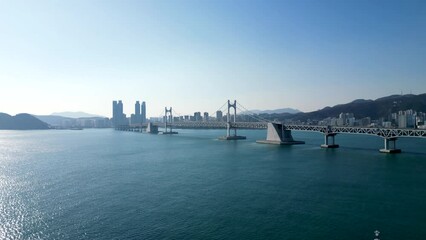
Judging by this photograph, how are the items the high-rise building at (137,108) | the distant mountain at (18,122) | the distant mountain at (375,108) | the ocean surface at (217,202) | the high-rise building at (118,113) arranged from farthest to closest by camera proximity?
the high-rise building at (137,108)
the high-rise building at (118,113)
the distant mountain at (18,122)
the distant mountain at (375,108)
the ocean surface at (217,202)

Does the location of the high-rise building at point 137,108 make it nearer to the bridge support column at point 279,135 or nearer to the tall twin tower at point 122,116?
the tall twin tower at point 122,116

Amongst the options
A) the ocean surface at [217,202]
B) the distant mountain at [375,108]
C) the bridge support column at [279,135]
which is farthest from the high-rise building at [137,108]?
the ocean surface at [217,202]

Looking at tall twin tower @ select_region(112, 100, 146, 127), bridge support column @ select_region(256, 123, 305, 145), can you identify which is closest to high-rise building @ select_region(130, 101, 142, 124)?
tall twin tower @ select_region(112, 100, 146, 127)

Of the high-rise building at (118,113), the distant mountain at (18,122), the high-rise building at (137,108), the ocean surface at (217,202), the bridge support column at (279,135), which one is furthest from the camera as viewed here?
the high-rise building at (137,108)

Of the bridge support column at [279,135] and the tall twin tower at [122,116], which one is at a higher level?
the tall twin tower at [122,116]

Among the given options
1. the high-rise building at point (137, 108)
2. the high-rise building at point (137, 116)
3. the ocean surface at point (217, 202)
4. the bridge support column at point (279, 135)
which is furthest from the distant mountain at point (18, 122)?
the ocean surface at point (217, 202)

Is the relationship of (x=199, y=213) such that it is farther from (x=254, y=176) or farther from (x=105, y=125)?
(x=105, y=125)

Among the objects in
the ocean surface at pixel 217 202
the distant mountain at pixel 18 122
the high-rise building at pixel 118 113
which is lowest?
the ocean surface at pixel 217 202

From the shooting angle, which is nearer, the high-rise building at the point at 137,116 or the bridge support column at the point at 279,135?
the bridge support column at the point at 279,135

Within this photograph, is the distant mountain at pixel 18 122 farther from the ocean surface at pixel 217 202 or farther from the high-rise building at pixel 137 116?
the ocean surface at pixel 217 202
